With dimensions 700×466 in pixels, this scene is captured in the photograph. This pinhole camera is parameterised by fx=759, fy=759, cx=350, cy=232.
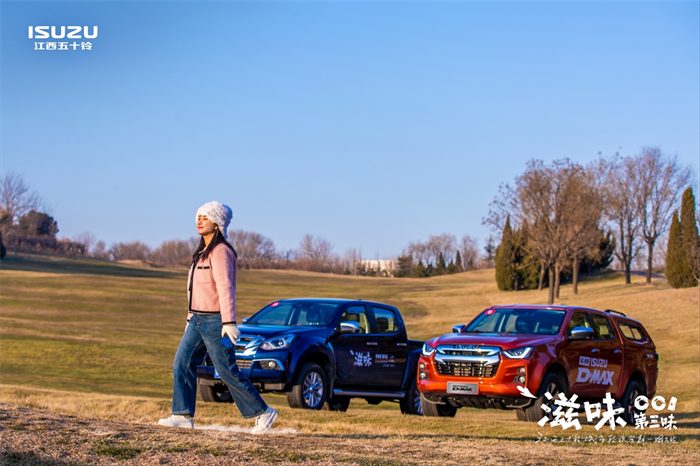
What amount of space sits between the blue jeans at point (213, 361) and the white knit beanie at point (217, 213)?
0.86 meters

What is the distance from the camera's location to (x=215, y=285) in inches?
277

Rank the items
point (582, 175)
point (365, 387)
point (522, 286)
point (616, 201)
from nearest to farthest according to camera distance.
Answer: point (365, 387), point (582, 175), point (616, 201), point (522, 286)

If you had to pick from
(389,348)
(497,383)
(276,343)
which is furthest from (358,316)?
(497,383)

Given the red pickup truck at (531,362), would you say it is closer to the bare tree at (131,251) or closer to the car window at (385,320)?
the car window at (385,320)

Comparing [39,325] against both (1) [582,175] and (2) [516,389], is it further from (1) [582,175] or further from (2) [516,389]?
(1) [582,175]

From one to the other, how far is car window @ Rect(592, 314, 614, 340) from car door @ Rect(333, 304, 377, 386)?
3.73 m

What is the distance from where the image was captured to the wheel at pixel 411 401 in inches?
540

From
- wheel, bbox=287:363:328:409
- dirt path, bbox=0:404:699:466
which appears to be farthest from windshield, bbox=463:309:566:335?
dirt path, bbox=0:404:699:466

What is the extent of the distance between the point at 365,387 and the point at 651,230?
2262 inches

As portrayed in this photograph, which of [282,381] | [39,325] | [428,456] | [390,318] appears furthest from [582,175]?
[428,456]

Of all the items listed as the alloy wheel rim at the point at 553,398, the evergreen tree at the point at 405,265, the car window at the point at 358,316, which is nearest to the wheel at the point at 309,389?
the car window at the point at 358,316

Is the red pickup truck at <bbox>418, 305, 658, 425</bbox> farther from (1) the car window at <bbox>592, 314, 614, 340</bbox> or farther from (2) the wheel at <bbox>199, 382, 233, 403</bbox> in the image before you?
(2) the wheel at <bbox>199, 382, 233, 403</bbox>

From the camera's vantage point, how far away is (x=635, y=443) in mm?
9406

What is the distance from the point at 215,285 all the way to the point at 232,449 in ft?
5.88
